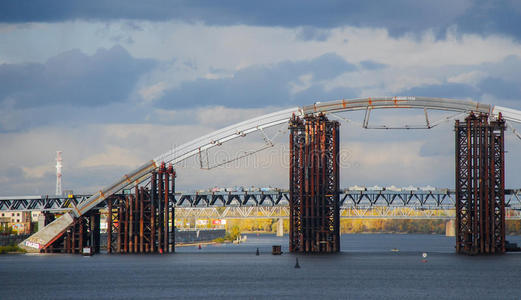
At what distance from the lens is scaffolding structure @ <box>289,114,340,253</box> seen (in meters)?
150

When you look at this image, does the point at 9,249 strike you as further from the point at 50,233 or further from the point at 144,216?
the point at 144,216

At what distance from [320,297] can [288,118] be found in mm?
57172

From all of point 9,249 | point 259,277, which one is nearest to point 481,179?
point 259,277

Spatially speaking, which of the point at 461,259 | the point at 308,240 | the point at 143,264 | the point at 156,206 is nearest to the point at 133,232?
the point at 156,206

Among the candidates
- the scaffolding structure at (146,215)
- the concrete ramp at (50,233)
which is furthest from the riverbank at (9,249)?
the scaffolding structure at (146,215)

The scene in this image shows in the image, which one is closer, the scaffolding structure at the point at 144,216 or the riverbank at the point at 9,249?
the scaffolding structure at the point at 144,216

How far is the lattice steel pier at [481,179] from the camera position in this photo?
145m

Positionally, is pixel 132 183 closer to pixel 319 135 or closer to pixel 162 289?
pixel 319 135

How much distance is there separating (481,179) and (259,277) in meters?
40.5

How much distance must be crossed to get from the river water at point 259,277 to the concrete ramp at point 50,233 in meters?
3.21

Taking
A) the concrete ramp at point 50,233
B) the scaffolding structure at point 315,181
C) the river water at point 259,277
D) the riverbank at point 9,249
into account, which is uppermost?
the scaffolding structure at point 315,181

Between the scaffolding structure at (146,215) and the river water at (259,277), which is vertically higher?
the scaffolding structure at (146,215)

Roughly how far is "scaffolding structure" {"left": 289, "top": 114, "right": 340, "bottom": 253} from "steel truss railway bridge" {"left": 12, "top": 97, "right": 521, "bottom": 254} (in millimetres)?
149

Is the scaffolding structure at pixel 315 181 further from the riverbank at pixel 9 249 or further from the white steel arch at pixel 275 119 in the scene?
the riverbank at pixel 9 249
